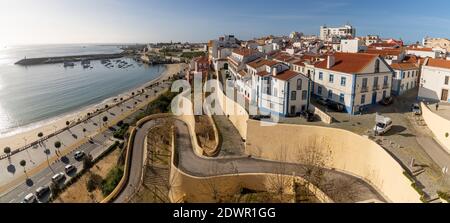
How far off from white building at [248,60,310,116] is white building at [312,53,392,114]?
91.7 inches

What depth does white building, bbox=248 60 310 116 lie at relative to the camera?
1817 cm

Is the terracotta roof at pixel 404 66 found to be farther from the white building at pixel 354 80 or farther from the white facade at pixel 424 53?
the white facade at pixel 424 53

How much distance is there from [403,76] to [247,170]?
16.4 meters

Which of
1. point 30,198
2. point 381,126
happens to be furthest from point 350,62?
point 30,198

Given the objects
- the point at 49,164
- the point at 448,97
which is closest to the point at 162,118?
the point at 49,164

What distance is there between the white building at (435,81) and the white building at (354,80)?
294 centimetres

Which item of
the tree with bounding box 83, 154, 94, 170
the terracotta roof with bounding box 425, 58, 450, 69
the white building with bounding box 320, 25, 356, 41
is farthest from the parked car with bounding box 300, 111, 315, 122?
the white building with bounding box 320, 25, 356, 41

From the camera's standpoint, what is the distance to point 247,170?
1520 cm

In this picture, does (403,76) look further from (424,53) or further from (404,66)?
(424,53)

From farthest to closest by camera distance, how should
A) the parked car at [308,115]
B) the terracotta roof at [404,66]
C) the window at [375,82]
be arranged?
the terracotta roof at [404,66] < the window at [375,82] < the parked car at [308,115]

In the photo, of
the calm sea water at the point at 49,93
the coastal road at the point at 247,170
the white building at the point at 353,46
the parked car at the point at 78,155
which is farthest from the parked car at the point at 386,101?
the calm sea water at the point at 49,93

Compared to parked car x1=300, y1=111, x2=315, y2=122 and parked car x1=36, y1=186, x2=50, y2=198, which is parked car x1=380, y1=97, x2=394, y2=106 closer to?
parked car x1=300, y1=111, x2=315, y2=122

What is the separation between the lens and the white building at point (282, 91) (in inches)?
715

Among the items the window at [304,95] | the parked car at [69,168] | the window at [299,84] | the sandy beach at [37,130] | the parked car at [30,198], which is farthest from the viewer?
the sandy beach at [37,130]
